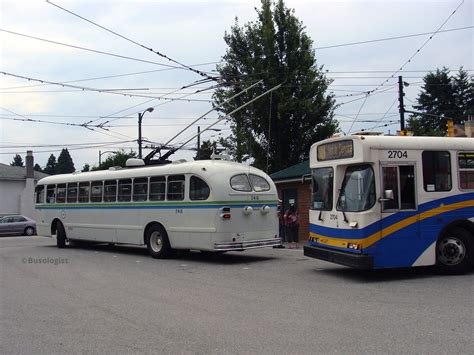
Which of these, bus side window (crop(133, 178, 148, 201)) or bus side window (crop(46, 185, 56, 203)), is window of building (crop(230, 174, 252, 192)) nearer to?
bus side window (crop(133, 178, 148, 201))

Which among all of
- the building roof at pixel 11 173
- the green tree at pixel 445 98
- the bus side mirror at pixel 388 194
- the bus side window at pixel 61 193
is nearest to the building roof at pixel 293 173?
the bus side window at pixel 61 193

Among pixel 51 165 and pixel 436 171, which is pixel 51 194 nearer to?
pixel 436 171

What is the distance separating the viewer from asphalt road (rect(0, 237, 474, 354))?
5.99 metres

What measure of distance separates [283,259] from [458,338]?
8.33 metres

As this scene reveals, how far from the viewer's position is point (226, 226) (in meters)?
13.5

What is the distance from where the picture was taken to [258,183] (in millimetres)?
14633

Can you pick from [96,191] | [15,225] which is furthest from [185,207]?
[15,225]

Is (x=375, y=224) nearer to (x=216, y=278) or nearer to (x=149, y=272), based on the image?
(x=216, y=278)

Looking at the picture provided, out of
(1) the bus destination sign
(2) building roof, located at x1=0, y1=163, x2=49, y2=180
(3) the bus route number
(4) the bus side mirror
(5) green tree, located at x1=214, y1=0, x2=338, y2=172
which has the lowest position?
(4) the bus side mirror

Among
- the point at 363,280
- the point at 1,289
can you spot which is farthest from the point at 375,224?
the point at 1,289

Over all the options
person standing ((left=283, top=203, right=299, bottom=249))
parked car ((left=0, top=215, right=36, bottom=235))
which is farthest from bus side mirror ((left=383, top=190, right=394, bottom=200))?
parked car ((left=0, top=215, right=36, bottom=235))

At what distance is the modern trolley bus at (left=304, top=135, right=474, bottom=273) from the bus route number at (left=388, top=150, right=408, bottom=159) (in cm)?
2

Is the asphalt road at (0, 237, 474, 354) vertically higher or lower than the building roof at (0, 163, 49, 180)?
lower

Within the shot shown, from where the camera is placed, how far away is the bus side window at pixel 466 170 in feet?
34.9
